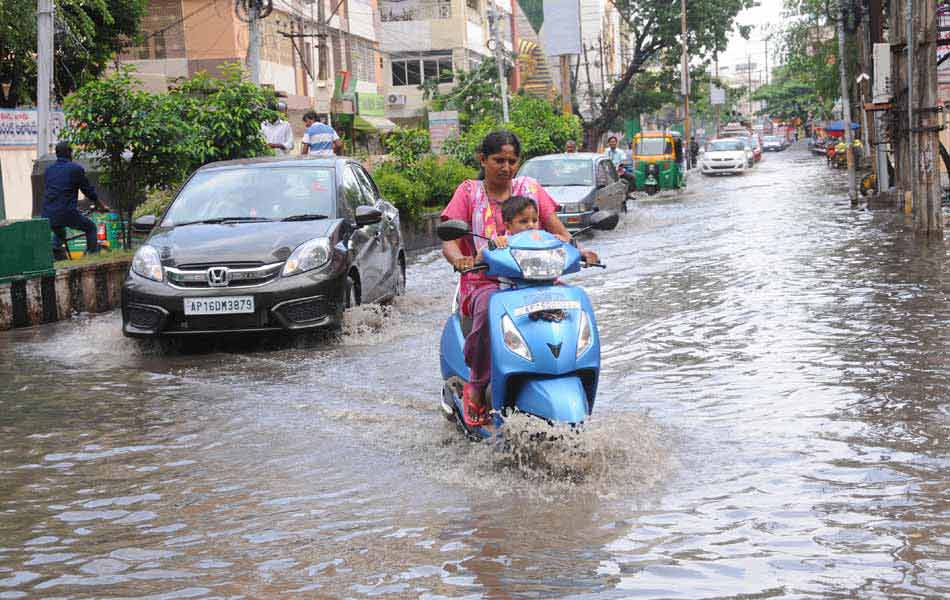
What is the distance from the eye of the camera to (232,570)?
4770 mm

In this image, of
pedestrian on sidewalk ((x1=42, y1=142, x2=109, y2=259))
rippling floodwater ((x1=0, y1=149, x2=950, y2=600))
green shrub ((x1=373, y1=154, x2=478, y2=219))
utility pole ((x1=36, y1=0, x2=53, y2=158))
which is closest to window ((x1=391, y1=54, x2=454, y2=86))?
green shrub ((x1=373, y1=154, x2=478, y2=219))

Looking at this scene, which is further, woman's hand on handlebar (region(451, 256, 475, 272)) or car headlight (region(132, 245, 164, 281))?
car headlight (region(132, 245, 164, 281))

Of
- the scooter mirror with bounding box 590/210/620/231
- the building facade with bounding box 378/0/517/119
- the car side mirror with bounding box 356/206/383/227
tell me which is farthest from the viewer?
the building facade with bounding box 378/0/517/119

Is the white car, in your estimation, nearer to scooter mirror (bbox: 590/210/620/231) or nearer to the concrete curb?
the concrete curb

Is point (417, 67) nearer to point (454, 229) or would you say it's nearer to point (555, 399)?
point (454, 229)

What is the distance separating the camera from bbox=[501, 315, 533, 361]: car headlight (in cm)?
570

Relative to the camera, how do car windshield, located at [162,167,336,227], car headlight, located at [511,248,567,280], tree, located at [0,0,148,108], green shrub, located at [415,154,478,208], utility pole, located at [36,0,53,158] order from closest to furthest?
car headlight, located at [511,248,567,280] → car windshield, located at [162,167,336,227] → utility pole, located at [36,0,53,158] → green shrub, located at [415,154,478,208] → tree, located at [0,0,148,108]

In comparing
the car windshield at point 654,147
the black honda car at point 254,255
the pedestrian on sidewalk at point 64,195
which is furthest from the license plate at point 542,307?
the car windshield at point 654,147

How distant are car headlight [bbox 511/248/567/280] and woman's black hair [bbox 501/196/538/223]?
397 mm

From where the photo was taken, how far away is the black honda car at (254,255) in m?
10.0

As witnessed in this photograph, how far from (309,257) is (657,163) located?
30.7 metres

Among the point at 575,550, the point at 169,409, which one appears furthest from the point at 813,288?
the point at 575,550

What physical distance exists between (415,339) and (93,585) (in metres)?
6.16

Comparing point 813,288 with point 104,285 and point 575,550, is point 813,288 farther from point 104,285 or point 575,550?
point 575,550
